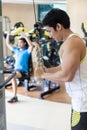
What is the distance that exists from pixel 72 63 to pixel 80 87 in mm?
223

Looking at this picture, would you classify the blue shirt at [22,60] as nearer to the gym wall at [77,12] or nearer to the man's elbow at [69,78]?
the man's elbow at [69,78]

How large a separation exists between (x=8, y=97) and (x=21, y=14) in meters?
6.25

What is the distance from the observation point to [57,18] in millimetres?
1709

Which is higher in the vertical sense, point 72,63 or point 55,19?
point 55,19

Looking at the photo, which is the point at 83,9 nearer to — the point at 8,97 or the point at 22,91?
the point at 22,91

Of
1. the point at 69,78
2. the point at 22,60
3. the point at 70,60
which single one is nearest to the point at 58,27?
the point at 70,60

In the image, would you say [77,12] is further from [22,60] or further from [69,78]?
[69,78]

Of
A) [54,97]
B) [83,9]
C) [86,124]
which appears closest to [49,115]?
[54,97]

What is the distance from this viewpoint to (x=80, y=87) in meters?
1.78

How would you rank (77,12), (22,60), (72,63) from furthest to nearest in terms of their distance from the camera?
(77,12), (22,60), (72,63)

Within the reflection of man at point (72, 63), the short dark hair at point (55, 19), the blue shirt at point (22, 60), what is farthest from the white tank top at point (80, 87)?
the blue shirt at point (22, 60)

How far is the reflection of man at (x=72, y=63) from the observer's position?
5.48ft

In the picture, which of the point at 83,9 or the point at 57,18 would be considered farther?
the point at 83,9

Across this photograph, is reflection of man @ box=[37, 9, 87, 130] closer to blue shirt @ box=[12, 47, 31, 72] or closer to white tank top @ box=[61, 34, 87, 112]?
white tank top @ box=[61, 34, 87, 112]
